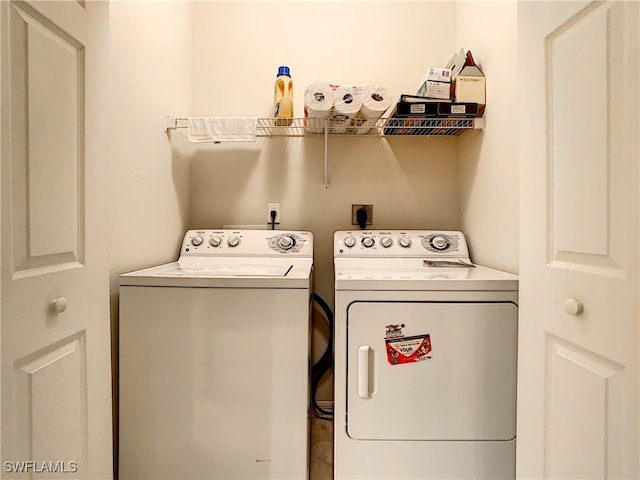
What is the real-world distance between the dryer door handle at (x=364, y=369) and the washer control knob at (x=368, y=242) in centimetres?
71

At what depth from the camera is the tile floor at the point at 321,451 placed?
1.49 meters

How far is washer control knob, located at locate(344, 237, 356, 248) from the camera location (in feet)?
5.88

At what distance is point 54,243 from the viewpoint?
0.80 metres

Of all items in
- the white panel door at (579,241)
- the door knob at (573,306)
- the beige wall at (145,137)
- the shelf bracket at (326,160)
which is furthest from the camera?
the shelf bracket at (326,160)

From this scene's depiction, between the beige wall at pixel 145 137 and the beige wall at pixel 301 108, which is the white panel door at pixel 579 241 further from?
the beige wall at pixel 145 137

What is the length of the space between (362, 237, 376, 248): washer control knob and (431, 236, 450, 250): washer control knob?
32 centimetres

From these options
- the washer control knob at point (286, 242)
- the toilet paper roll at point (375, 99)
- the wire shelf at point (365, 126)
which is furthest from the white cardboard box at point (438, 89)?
the washer control knob at point (286, 242)

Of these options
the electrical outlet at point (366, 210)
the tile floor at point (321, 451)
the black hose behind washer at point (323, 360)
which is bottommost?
the tile floor at point (321, 451)

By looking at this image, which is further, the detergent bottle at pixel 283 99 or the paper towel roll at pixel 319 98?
the detergent bottle at pixel 283 99

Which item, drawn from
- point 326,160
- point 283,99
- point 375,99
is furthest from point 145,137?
point 375,99

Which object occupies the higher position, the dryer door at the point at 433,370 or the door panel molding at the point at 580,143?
the door panel molding at the point at 580,143

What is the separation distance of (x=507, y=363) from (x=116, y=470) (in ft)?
4.99

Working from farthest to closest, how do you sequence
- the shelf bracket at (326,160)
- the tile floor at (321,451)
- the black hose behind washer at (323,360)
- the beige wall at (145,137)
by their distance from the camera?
the black hose behind washer at (323,360), the shelf bracket at (326,160), the tile floor at (321,451), the beige wall at (145,137)

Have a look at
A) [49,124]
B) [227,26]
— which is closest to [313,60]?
[227,26]
